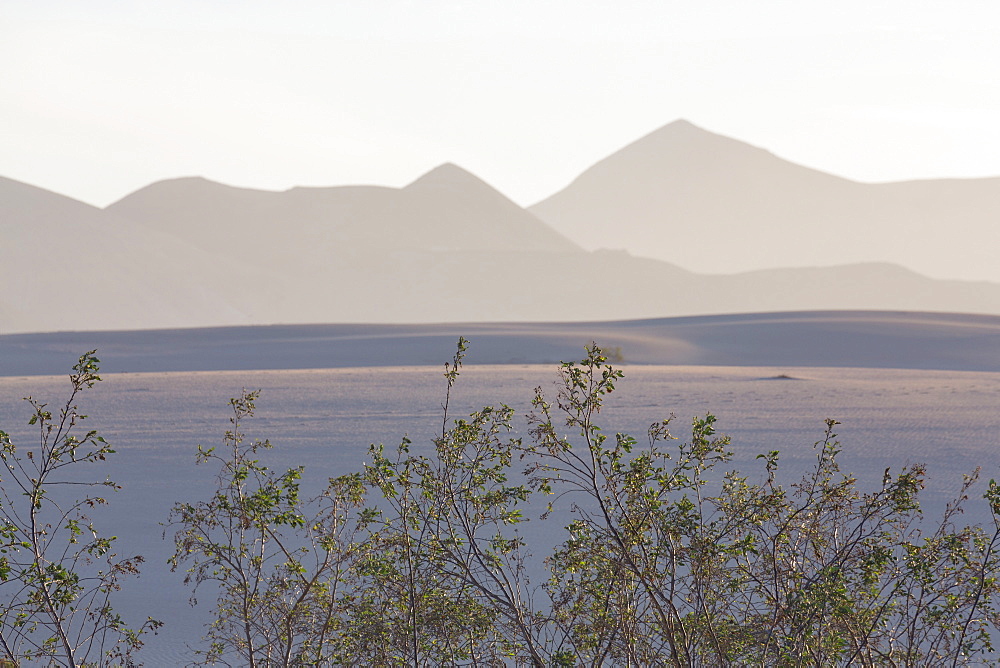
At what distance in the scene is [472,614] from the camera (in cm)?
570

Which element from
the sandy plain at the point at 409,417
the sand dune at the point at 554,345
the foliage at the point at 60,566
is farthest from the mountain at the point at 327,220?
the foliage at the point at 60,566

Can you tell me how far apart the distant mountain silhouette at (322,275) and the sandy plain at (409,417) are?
282ft

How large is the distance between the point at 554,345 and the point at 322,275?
102830 millimetres

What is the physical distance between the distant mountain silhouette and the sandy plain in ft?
282

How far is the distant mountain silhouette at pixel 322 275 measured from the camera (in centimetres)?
11950

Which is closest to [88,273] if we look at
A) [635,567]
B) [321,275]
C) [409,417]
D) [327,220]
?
[321,275]

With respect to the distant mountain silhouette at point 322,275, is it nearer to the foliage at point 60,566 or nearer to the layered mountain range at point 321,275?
the layered mountain range at point 321,275

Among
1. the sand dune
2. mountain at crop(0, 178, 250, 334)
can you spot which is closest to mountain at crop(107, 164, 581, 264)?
mountain at crop(0, 178, 250, 334)

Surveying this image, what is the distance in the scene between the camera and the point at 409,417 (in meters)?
22.3

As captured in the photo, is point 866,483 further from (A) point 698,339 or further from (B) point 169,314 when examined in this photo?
(B) point 169,314

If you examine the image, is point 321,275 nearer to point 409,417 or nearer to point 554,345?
point 554,345

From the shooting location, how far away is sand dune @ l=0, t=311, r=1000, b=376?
39781mm

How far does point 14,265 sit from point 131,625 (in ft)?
402

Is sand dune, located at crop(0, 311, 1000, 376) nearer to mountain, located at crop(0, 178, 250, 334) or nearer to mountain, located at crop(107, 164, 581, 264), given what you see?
mountain, located at crop(0, 178, 250, 334)
